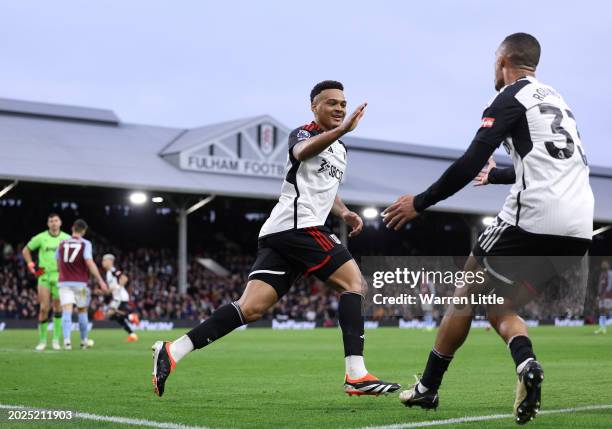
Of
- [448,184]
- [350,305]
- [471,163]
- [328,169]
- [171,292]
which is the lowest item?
[171,292]

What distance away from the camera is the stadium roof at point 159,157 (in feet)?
116

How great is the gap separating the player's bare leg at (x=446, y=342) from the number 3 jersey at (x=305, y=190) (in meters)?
1.32

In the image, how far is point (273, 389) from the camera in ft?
27.7

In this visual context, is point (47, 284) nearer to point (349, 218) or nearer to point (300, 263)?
A: point (349, 218)

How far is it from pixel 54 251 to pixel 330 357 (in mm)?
5433

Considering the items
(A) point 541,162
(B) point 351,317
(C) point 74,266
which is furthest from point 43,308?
(A) point 541,162

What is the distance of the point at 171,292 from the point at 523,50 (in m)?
34.1

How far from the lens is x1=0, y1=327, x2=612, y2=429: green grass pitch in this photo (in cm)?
614

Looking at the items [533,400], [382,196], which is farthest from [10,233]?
[533,400]

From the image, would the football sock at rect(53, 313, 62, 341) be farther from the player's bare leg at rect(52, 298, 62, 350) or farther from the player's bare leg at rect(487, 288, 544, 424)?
the player's bare leg at rect(487, 288, 544, 424)

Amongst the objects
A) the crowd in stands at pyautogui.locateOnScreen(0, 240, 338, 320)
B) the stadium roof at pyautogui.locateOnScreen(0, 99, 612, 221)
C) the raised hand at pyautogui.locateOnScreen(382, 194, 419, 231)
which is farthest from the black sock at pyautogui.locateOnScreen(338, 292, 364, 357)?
the stadium roof at pyautogui.locateOnScreen(0, 99, 612, 221)

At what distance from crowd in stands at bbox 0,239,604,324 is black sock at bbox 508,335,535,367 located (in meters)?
28.2

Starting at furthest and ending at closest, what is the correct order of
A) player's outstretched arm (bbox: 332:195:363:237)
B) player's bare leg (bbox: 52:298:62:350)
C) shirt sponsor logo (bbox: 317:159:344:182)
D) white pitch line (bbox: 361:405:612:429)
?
player's bare leg (bbox: 52:298:62:350) < player's outstretched arm (bbox: 332:195:363:237) < shirt sponsor logo (bbox: 317:159:344:182) < white pitch line (bbox: 361:405:612:429)

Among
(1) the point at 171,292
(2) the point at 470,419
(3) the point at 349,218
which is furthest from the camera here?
(1) the point at 171,292
